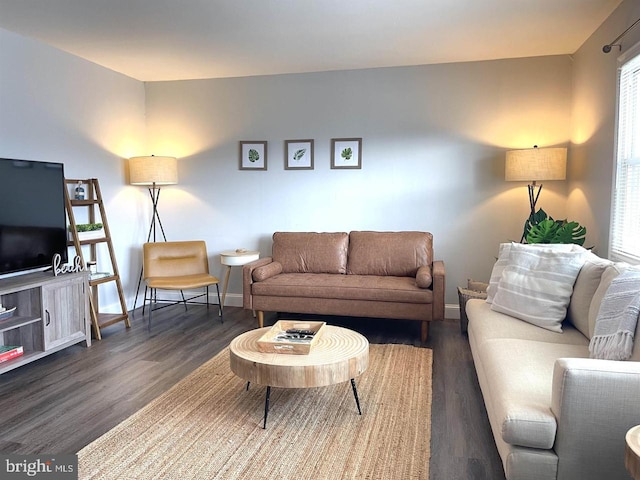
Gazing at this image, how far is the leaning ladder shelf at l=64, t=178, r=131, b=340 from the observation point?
3.89 metres

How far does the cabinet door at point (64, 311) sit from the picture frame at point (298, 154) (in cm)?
227

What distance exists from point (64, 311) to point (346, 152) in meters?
2.88

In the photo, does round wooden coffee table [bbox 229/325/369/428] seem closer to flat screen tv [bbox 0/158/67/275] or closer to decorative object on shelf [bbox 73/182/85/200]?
flat screen tv [bbox 0/158/67/275]

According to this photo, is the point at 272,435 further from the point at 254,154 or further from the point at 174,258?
the point at 254,154

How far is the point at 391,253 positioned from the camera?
4.39m

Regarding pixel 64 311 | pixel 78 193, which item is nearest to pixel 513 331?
pixel 64 311

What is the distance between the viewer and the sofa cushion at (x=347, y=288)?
378 cm

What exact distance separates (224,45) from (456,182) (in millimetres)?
2458

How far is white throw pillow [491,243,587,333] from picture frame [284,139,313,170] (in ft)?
8.02

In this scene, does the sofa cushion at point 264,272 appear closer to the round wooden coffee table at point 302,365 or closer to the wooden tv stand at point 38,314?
the wooden tv stand at point 38,314

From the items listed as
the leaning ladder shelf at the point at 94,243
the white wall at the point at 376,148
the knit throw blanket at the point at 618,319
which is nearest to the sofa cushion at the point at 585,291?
the knit throw blanket at the point at 618,319

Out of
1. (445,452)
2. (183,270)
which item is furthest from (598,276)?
(183,270)

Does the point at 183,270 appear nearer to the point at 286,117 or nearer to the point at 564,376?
the point at 286,117

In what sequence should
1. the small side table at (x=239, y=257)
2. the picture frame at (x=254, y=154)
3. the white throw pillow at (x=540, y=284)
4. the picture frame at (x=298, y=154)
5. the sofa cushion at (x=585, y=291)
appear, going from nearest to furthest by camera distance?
the sofa cushion at (x=585, y=291) < the white throw pillow at (x=540, y=284) < the small side table at (x=239, y=257) < the picture frame at (x=298, y=154) < the picture frame at (x=254, y=154)
